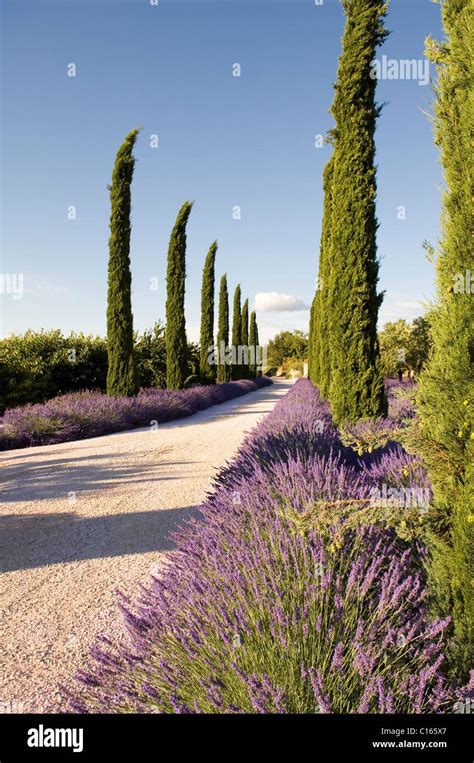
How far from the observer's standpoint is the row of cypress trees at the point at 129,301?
582 inches

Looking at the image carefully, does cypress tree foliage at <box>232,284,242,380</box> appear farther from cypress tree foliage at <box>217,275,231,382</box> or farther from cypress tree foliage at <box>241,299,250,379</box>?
cypress tree foliage at <box>217,275,231,382</box>

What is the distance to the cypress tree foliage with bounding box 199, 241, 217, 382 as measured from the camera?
83.0 feet

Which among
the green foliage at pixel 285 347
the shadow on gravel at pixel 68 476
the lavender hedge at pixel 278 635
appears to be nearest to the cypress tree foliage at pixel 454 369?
the lavender hedge at pixel 278 635

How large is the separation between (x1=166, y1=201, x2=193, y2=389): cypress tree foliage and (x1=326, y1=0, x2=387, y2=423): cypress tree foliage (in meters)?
10.4

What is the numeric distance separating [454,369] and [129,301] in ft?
44.6

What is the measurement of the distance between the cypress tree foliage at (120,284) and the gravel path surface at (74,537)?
17.6ft

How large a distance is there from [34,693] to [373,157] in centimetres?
920

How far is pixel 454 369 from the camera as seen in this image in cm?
240

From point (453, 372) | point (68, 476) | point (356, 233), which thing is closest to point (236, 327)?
point (356, 233)

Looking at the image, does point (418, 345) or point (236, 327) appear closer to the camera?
point (418, 345)

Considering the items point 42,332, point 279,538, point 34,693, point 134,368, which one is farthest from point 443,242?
point 42,332

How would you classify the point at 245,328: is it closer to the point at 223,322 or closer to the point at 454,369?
the point at 223,322

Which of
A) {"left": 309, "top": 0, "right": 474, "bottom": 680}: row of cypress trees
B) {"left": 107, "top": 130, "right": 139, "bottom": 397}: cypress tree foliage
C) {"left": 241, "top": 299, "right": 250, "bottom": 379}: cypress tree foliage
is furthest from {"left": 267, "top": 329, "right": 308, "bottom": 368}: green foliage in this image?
{"left": 309, "top": 0, "right": 474, "bottom": 680}: row of cypress trees

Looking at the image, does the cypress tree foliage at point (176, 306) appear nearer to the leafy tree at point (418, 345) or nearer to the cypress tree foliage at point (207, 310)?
the cypress tree foliage at point (207, 310)
